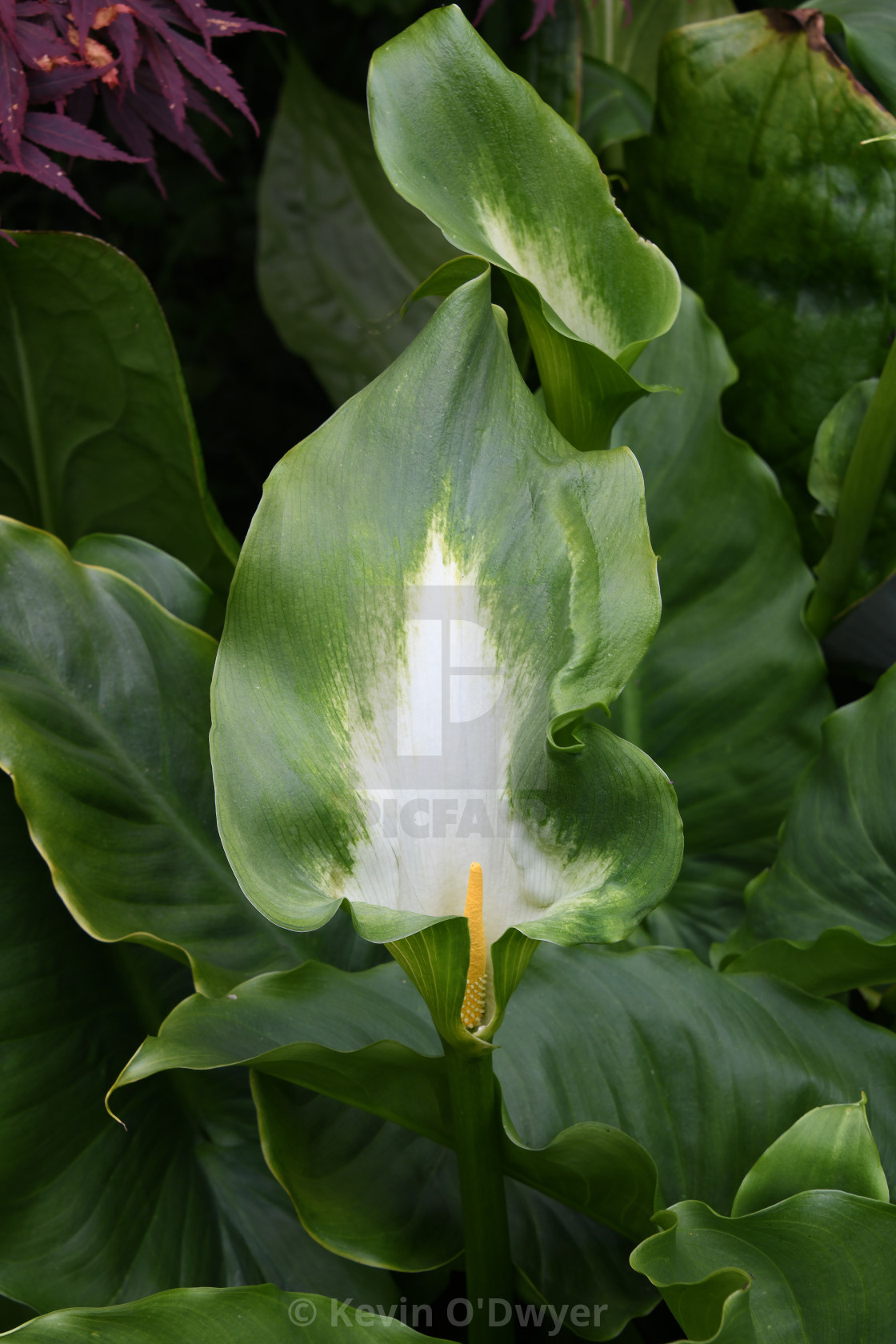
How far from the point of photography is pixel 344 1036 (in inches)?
20.3

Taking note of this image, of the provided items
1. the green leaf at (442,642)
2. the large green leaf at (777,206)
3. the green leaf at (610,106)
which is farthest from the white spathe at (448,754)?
the green leaf at (610,106)

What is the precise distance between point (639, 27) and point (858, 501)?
0.61 metres

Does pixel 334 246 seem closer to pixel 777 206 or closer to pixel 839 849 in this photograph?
pixel 777 206

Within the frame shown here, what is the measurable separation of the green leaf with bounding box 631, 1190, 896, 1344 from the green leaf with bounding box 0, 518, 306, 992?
9.3 inches

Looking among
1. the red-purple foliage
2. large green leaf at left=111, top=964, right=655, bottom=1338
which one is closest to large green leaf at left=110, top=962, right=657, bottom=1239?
large green leaf at left=111, top=964, right=655, bottom=1338

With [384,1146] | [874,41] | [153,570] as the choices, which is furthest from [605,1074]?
[874,41]

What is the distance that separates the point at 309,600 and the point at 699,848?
422 millimetres

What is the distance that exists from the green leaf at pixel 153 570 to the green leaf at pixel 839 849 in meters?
0.36

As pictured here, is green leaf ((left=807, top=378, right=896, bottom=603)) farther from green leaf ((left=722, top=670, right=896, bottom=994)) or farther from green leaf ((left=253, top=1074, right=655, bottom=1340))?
green leaf ((left=253, top=1074, right=655, bottom=1340))

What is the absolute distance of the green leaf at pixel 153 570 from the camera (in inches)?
25.0

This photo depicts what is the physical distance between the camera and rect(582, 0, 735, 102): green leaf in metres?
1.02

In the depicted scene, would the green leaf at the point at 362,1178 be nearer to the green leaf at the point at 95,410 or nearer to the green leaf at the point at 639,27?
the green leaf at the point at 95,410

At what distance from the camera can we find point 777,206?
784 millimetres

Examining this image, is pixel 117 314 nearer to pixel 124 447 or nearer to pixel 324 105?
pixel 124 447
